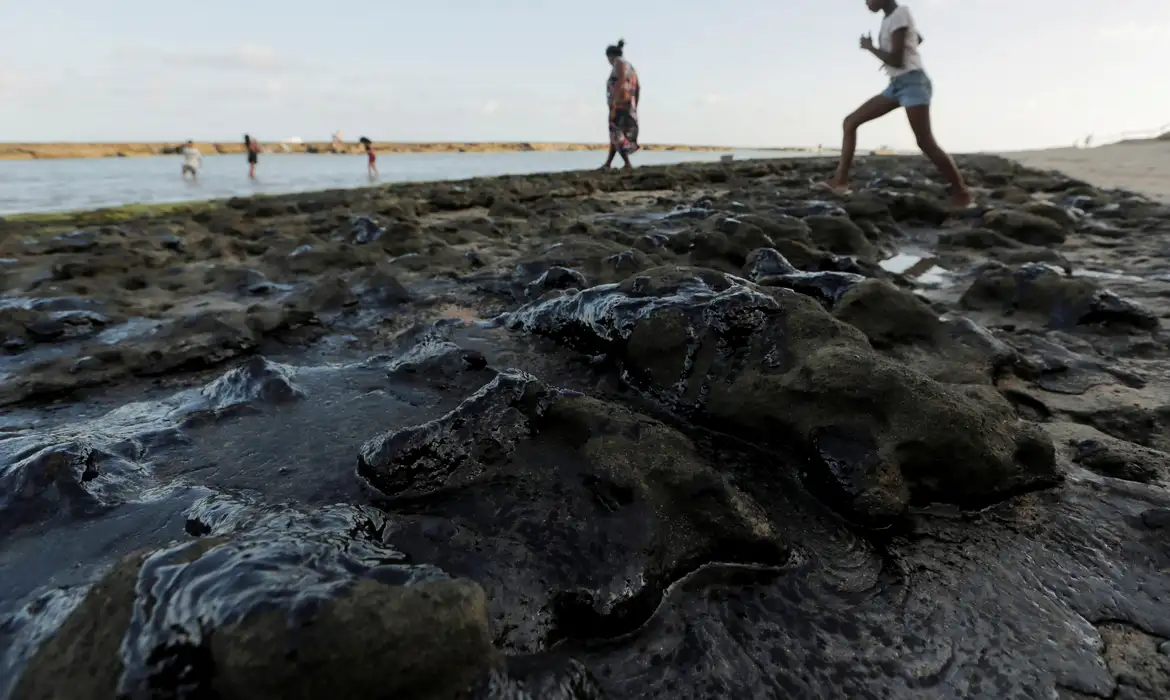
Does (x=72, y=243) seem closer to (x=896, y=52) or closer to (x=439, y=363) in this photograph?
(x=439, y=363)

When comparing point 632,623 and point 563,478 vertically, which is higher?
point 563,478

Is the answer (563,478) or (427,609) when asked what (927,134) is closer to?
(563,478)

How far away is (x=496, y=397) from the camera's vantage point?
5.65 feet

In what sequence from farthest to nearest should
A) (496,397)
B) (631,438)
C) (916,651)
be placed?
1. (496,397)
2. (631,438)
3. (916,651)

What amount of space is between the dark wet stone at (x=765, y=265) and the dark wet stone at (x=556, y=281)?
0.92m

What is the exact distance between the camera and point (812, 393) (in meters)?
1.68

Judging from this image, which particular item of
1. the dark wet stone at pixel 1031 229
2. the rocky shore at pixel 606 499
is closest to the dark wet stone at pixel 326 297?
the rocky shore at pixel 606 499

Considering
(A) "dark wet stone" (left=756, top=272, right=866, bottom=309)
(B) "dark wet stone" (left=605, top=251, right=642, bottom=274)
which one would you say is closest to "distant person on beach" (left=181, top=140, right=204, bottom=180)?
(B) "dark wet stone" (left=605, top=251, right=642, bottom=274)

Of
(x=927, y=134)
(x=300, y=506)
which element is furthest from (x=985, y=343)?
(x=927, y=134)

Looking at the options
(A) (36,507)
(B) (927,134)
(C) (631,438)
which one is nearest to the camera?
(A) (36,507)

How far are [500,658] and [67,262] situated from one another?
4.89 meters

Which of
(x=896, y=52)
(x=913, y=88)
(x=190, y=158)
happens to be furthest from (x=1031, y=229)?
(x=190, y=158)

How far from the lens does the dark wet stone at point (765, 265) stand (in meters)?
3.24

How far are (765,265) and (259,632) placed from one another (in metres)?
2.96
